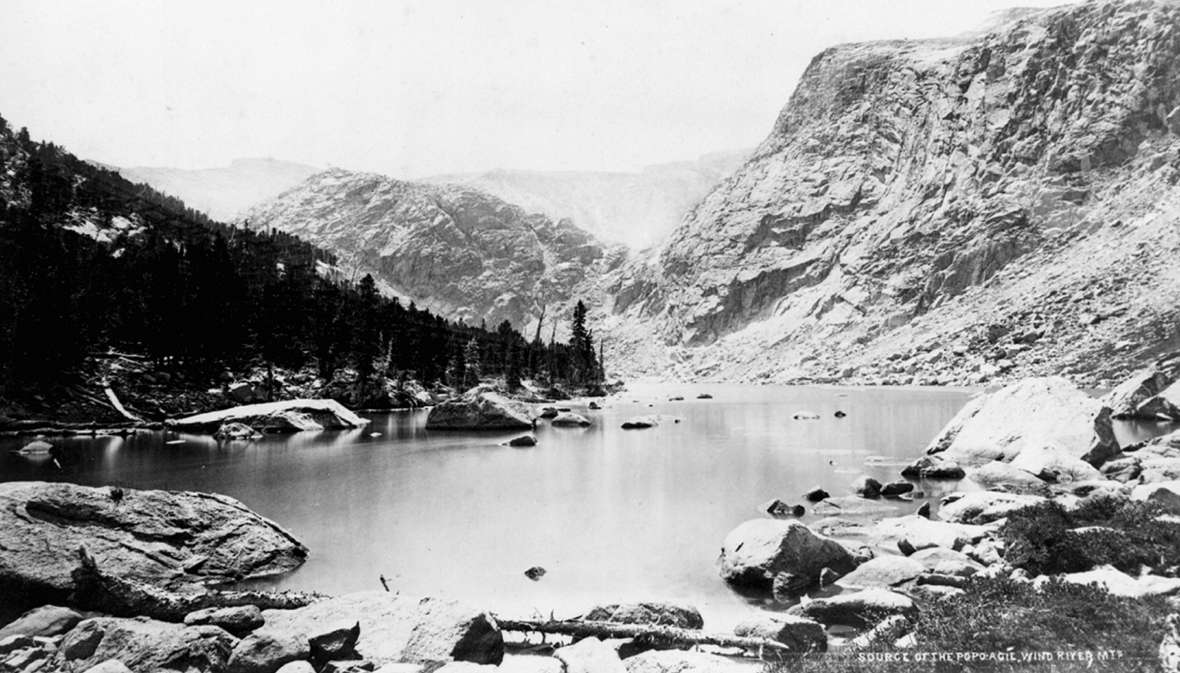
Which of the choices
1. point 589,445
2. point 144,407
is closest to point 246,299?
point 144,407

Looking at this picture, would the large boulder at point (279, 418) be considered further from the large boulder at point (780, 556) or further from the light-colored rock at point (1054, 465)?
the light-colored rock at point (1054, 465)

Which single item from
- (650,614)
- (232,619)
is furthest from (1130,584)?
(232,619)

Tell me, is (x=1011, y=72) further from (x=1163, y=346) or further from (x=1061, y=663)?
(x=1061, y=663)

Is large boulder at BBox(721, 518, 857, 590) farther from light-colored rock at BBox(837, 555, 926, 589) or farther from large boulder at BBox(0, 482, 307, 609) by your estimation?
large boulder at BBox(0, 482, 307, 609)

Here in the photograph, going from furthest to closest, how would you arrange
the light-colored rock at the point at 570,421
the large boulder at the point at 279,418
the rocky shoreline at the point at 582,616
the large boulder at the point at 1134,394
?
1. the light-colored rock at the point at 570,421
2. the large boulder at the point at 279,418
3. the large boulder at the point at 1134,394
4. the rocky shoreline at the point at 582,616

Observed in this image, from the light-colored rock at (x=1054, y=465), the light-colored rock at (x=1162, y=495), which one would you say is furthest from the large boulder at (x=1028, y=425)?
the light-colored rock at (x=1162, y=495)

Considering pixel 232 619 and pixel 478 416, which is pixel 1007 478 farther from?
pixel 478 416
